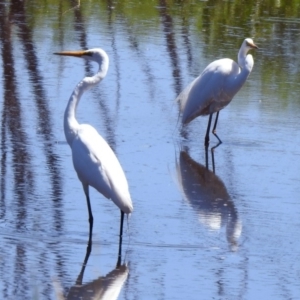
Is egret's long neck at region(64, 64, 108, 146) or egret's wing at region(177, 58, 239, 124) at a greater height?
egret's long neck at region(64, 64, 108, 146)

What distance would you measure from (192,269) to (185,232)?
2.58 feet

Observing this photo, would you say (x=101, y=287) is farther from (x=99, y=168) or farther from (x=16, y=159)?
(x=16, y=159)

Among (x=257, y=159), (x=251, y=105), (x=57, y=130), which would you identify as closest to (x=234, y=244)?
(x=257, y=159)

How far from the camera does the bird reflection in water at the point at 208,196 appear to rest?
23.9 feet

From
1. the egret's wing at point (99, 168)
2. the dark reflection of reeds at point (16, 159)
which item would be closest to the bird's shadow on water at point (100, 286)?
the dark reflection of reeds at point (16, 159)

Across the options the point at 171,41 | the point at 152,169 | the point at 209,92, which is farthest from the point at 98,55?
the point at 171,41

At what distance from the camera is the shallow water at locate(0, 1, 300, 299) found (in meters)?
6.17

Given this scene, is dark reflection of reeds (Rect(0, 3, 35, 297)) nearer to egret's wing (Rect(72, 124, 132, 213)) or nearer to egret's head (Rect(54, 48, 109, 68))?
egret's wing (Rect(72, 124, 132, 213))

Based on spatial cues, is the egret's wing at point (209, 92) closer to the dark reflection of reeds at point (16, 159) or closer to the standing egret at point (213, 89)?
the standing egret at point (213, 89)

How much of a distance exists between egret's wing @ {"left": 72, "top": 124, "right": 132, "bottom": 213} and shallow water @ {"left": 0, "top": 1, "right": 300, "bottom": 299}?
0.33 metres

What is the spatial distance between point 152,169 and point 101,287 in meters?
2.96

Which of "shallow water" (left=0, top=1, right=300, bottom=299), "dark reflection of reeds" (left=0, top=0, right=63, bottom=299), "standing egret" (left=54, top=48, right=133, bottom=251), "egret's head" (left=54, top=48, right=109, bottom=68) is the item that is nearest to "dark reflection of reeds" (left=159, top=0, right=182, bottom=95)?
"shallow water" (left=0, top=1, right=300, bottom=299)

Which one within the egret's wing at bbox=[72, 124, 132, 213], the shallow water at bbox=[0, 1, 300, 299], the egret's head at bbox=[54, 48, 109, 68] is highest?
the egret's head at bbox=[54, 48, 109, 68]

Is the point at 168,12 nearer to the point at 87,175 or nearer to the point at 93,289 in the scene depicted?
the point at 87,175
